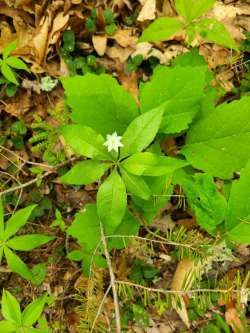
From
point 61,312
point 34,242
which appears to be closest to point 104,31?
point 34,242

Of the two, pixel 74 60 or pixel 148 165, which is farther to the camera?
pixel 74 60

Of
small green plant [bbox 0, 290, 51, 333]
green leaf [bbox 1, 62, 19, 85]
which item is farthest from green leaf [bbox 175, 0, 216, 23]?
small green plant [bbox 0, 290, 51, 333]

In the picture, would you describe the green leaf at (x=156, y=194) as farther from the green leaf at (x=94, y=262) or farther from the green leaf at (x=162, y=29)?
the green leaf at (x=162, y=29)

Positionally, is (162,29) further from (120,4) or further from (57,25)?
(57,25)

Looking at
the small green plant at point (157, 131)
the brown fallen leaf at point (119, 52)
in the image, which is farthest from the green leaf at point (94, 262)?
the brown fallen leaf at point (119, 52)

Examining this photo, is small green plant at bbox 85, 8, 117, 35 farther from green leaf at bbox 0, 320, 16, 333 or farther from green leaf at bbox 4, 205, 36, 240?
green leaf at bbox 0, 320, 16, 333

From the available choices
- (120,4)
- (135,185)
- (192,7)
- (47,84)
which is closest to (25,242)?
(135,185)
